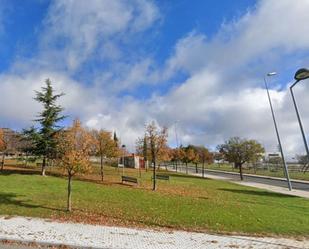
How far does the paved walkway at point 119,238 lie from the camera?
952 centimetres

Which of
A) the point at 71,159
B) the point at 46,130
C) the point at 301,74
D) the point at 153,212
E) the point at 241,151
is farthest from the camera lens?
the point at 241,151

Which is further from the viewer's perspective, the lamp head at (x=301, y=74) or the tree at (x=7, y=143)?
the tree at (x=7, y=143)

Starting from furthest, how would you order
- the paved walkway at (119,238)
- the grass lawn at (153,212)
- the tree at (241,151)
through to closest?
the tree at (241,151), the grass lawn at (153,212), the paved walkway at (119,238)

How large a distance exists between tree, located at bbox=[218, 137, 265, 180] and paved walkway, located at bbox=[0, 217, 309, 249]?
32780mm

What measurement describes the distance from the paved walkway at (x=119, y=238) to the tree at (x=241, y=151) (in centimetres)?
3278

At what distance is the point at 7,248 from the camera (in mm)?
8836

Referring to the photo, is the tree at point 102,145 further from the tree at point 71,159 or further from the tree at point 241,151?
the tree at point 241,151

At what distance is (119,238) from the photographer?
33.4ft

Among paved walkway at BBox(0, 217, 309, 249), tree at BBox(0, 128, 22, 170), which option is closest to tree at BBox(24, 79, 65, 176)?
tree at BBox(0, 128, 22, 170)

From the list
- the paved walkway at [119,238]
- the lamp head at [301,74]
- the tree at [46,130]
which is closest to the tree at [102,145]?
the tree at [46,130]

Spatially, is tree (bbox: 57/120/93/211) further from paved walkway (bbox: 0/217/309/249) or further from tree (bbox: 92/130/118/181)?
tree (bbox: 92/130/118/181)

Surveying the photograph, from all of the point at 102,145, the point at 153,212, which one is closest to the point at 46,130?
the point at 102,145

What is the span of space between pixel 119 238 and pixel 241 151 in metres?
35.1

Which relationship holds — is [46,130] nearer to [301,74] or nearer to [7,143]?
[7,143]
